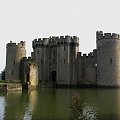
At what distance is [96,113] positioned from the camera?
14.7 m

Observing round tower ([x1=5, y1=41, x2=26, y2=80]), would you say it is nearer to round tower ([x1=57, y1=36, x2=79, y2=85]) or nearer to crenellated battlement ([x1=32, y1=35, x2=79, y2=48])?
crenellated battlement ([x1=32, y1=35, x2=79, y2=48])

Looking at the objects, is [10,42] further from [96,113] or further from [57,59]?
[96,113]

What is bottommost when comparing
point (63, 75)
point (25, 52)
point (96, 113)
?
point (96, 113)

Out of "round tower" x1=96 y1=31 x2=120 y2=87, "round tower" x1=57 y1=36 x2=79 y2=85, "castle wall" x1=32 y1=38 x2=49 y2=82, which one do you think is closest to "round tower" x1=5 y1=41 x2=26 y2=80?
"castle wall" x1=32 y1=38 x2=49 y2=82

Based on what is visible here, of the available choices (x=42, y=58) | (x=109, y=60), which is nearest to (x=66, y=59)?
(x=42, y=58)

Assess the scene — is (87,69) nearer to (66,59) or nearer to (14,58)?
(66,59)

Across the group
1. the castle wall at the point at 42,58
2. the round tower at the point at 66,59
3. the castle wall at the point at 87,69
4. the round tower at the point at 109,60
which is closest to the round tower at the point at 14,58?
the castle wall at the point at 42,58

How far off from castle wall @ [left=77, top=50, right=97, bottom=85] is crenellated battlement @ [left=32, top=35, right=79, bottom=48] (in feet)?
7.57

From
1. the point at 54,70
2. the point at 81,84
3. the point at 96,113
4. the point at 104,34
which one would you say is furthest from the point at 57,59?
the point at 96,113

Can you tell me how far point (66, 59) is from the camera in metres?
42.4

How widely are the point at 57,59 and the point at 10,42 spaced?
23.4 ft

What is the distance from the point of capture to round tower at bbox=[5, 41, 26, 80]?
4347 cm

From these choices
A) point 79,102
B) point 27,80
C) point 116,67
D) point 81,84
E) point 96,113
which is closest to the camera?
point 79,102

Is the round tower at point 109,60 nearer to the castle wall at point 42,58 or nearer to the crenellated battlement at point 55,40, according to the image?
the crenellated battlement at point 55,40
